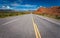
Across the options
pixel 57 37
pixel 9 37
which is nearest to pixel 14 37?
pixel 9 37

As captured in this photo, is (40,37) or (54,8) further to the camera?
(54,8)

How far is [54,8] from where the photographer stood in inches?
3900

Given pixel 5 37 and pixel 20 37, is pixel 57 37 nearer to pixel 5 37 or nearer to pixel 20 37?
pixel 20 37

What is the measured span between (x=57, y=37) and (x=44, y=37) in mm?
985

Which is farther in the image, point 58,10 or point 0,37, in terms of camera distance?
point 58,10

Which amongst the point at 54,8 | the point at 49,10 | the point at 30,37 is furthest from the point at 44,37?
the point at 54,8

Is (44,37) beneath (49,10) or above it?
above

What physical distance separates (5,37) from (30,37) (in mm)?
1683

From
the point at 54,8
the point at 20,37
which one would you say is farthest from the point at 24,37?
the point at 54,8

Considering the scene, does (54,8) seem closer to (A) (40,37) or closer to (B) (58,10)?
(B) (58,10)

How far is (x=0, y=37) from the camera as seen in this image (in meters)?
10.8

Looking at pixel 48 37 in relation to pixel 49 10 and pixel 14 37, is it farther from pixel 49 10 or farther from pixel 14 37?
pixel 49 10

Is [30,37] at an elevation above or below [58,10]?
above

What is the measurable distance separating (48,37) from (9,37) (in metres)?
2.66
